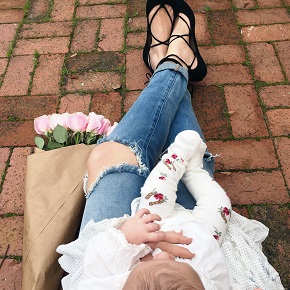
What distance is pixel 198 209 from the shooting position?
5.04 ft

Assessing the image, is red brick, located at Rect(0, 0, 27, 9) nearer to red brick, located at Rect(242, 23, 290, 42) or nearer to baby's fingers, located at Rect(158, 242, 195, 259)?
red brick, located at Rect(242, 23, 290, 42)

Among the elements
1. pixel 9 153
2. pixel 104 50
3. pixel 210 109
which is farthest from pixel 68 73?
pixel 210 109

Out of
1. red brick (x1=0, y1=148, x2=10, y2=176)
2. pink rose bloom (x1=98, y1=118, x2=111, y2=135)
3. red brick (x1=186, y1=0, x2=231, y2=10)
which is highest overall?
pink rose bloom (x1=98, y1=118, x2=111, y2=135)

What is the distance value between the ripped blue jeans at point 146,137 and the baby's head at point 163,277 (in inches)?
15.6

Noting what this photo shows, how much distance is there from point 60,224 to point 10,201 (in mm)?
594

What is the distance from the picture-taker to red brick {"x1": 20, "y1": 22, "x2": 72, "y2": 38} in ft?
8.93

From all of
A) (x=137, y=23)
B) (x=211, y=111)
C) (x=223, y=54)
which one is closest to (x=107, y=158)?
(x=211, y=111)

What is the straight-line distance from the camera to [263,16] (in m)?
2.73

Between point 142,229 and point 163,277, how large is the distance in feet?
0.91

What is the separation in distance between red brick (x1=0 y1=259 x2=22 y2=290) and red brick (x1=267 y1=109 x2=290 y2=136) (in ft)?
4.33

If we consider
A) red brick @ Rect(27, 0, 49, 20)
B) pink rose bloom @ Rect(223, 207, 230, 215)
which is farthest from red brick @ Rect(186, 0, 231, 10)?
pink rose bloom @ Rect(223, 207, 230, 215)

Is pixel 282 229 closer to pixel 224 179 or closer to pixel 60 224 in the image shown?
pixel 224 179

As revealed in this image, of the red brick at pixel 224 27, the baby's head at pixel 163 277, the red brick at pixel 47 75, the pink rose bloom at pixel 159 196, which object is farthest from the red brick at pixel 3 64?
the baby's head at pixel 163 277

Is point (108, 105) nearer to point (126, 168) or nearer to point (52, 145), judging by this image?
point (52, 145)
